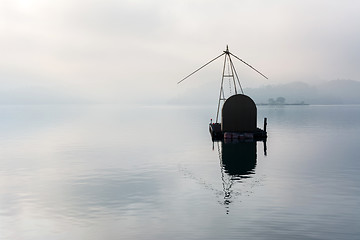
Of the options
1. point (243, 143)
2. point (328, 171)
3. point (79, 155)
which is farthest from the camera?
point (243, 143)

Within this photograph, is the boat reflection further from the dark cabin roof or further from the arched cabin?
the dark cabin roof

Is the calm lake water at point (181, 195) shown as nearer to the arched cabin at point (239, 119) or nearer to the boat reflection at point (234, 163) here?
the boat reflection at point (234, 163)

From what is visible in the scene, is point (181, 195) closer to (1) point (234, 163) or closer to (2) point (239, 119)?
(1) point (234, 163)

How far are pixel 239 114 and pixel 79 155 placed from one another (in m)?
20.6

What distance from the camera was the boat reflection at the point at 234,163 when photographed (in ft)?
79.3

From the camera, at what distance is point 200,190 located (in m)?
23.3

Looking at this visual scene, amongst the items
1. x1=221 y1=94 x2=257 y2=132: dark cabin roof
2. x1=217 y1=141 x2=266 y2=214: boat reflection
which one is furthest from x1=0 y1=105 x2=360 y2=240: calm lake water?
x1=221 y1=94 x2=257 y2=132: dark cabin roof

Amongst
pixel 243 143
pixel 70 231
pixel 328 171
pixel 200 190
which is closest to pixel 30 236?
pixel 70 231

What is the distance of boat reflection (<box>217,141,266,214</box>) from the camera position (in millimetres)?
24175

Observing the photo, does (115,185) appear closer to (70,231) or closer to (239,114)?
(70,231)

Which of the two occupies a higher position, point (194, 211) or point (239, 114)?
point (239, 114)

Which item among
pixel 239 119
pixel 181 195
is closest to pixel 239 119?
pixel 239 119

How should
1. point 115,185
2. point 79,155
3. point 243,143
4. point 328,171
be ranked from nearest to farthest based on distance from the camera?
point 115,185, point 328,171, point 79,155, point 243,143

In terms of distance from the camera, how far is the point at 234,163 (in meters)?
34.6
